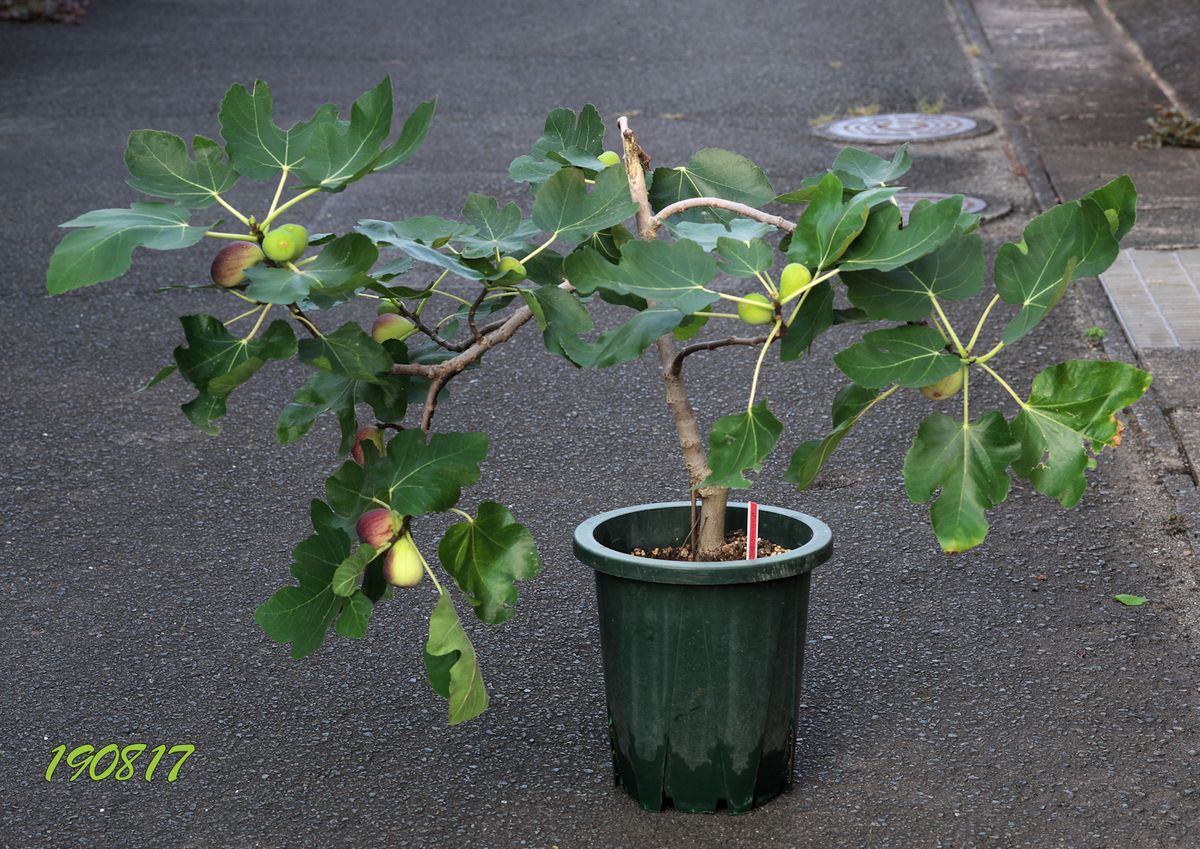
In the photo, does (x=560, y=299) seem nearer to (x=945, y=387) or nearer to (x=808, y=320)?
(x=808, y=320)

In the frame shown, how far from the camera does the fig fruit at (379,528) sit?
244 centimetres

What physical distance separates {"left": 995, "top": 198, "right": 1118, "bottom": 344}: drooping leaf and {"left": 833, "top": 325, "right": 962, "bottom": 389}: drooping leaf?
0.11m

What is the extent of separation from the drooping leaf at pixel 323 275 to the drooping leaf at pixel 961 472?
0.87 m

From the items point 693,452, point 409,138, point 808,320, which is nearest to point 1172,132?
point 693,452

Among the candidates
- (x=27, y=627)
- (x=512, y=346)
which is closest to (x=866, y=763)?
(x=27, y=627)

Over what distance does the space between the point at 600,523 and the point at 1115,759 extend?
1173 mm

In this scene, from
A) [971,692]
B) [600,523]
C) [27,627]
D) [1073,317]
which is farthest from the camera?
[1073,317]

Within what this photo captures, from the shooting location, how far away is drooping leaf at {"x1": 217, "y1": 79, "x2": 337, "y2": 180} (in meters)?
2.25

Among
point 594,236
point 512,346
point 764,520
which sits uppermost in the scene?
point 594,236

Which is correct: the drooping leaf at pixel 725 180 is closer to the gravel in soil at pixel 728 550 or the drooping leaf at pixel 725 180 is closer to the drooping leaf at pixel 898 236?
the drooping leaf at pixel 898 236

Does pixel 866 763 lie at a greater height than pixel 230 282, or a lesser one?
lesser

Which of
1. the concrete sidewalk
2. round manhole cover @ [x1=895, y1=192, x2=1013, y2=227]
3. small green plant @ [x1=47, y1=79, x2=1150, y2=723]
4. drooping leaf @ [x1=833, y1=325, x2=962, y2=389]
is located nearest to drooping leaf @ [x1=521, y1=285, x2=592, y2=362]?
small green plant @ [x1=47, y1=79, x2=1150, y2=723]

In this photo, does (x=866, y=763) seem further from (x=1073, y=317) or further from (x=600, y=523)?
(x=1073, y=317)

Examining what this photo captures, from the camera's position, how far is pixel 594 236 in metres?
2.60
